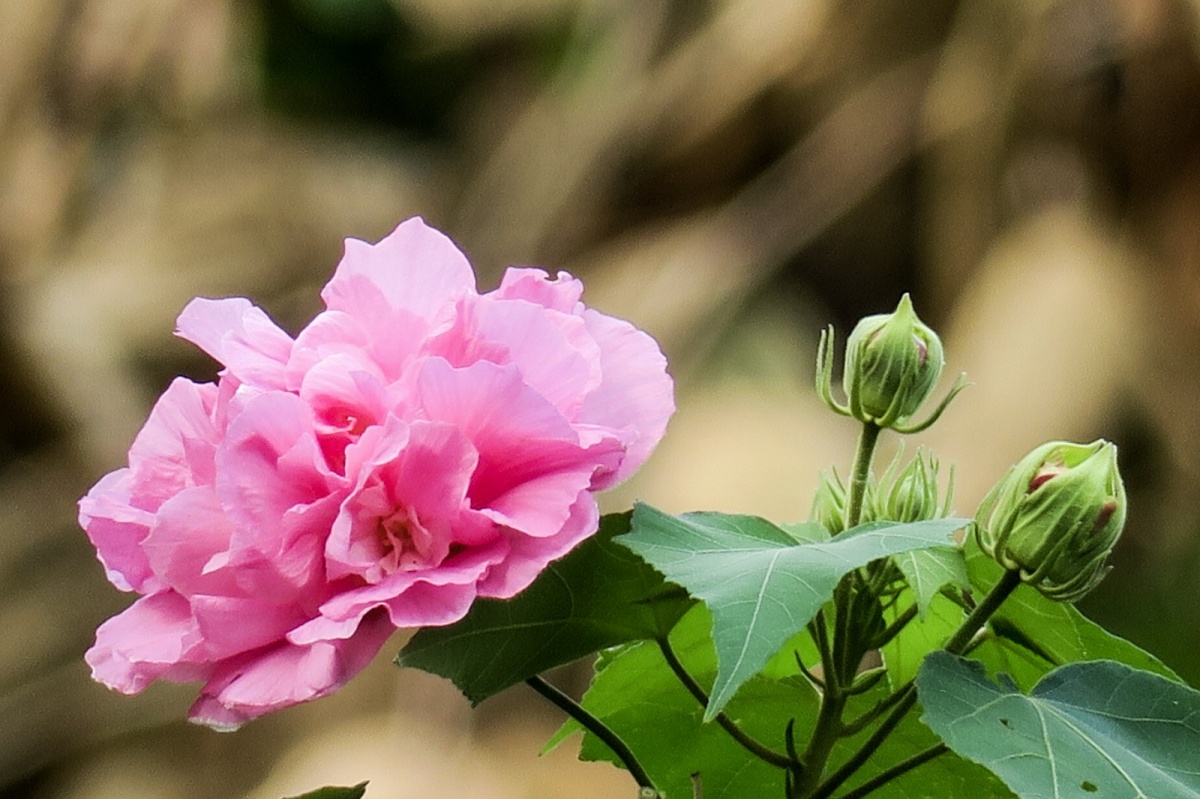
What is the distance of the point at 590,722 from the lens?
42 centimetres

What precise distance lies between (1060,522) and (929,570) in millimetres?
41

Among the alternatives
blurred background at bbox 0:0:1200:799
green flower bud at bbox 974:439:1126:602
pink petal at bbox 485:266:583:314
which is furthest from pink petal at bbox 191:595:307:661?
blurred background at bbox 0:0:1200:799

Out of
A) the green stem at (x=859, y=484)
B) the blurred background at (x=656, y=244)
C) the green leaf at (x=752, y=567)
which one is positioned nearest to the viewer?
the green leaf at (x=752, y=567)

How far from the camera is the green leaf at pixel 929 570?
385mm

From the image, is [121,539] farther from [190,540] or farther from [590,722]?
[590,722]

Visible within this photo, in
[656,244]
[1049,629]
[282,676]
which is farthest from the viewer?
[656,244]

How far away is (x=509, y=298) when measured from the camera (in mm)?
401

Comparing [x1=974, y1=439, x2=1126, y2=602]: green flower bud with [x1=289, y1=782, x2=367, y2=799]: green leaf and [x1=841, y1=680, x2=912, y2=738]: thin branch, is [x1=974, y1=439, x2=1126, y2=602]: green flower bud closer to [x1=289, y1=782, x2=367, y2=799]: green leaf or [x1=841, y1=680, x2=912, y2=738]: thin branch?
[x1=841, y1=680, x2=912, y2=738]: thin branch

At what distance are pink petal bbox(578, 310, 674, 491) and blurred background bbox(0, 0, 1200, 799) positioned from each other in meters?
1.70

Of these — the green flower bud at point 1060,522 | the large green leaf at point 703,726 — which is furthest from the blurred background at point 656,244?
the green flower bud at point 1060,522

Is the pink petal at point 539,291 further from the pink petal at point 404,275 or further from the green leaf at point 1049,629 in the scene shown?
the green leaf at point 1049,629

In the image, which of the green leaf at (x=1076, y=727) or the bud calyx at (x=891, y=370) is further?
the bud calyx at (x=891, y=370)

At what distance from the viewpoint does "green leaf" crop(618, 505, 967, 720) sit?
1.13 ft

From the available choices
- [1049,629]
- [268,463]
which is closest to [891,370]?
[1049,629]
